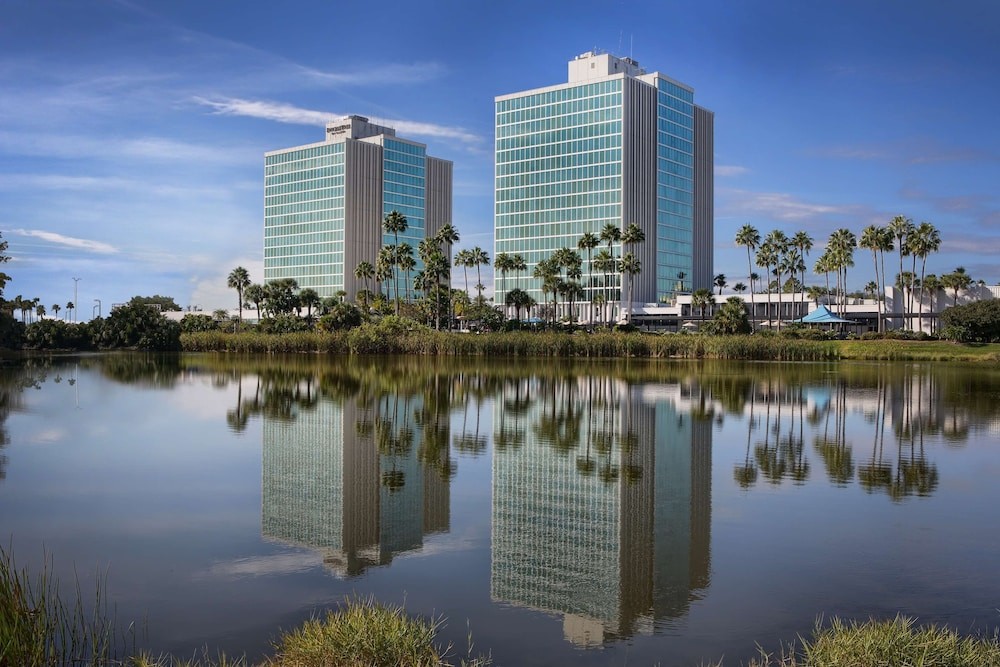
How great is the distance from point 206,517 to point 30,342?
398 feet

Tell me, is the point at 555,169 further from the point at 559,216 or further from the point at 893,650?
the point at 893,650

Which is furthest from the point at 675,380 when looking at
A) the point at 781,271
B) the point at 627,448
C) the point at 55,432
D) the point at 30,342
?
the point at 30,342

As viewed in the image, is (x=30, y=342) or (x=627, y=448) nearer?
(x=627, y=448)

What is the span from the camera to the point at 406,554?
14.1 meters

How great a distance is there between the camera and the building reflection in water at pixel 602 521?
1188 centimetres

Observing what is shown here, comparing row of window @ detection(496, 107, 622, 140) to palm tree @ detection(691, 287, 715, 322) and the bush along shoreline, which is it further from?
the bush along shoreline

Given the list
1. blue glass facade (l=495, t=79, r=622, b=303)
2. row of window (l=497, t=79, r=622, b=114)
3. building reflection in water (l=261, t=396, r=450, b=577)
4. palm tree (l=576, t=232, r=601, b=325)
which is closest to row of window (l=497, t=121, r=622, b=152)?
blue glass facade (l=495, t=79, r=622, b=303)

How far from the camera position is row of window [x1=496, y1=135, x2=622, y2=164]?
165 m

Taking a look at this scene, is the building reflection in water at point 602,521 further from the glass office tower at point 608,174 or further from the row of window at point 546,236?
the row of window at point 546,236

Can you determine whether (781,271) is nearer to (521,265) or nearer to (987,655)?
(521,265)

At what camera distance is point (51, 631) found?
30.4 feet

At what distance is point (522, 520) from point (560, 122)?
532 ft

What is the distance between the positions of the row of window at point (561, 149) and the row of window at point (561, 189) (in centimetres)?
604

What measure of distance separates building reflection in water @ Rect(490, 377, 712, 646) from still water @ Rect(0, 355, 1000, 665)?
0.07 meters
